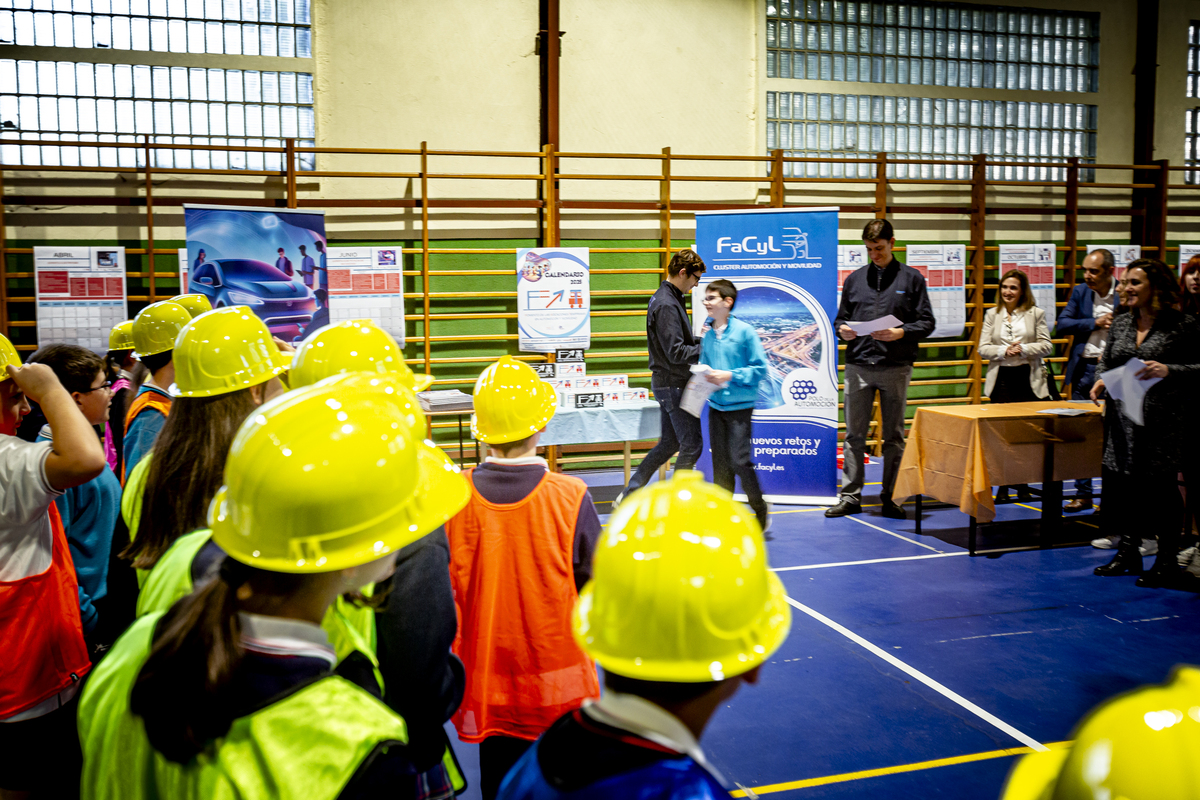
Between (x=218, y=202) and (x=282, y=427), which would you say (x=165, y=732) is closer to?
(x=282, y=427)

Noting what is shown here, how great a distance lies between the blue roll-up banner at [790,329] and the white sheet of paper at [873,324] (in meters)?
0.39

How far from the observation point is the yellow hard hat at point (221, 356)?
178 centimetres

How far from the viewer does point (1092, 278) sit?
568 cm

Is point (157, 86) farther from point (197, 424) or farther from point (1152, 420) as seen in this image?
point (1152, 420)

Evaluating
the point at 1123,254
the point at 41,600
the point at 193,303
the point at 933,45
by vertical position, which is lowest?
the point at 41,600

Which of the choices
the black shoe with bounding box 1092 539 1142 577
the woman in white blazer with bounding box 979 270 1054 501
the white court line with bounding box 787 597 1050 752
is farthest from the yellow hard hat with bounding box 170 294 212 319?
the woman in white blazer with bounding box 979 270 1054 501

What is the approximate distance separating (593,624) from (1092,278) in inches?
235

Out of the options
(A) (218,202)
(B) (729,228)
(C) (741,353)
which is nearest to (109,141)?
(A) (218,202)

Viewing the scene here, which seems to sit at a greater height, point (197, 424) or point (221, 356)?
point (221, 356)

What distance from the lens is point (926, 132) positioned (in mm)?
8891

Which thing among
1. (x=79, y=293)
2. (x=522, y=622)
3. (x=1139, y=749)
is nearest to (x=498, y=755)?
(x=522, y=622)

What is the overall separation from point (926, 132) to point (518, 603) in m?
8.63

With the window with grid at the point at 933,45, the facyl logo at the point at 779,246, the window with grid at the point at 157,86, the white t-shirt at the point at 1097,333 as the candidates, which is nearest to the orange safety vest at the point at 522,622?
the facyl logo at the point at 779,246

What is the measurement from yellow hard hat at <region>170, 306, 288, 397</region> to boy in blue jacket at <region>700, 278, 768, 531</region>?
3339mm
